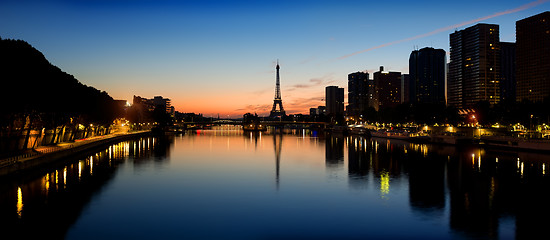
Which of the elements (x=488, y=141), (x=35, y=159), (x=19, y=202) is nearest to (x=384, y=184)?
(x=19, y=202)

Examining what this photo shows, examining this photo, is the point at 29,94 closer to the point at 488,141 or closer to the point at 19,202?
the point at 19,202

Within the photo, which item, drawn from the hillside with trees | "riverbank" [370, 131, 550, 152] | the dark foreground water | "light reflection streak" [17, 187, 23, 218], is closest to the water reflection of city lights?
the dark foreground water

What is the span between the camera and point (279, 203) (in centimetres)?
2805

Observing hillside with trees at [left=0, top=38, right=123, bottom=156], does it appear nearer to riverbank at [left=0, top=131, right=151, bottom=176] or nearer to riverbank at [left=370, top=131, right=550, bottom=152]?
riverbank at [left=0, top=131, right=151, bottom=176]

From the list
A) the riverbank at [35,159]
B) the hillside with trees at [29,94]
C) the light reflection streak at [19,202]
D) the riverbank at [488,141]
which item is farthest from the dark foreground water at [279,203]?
the riverbank at [488,141]

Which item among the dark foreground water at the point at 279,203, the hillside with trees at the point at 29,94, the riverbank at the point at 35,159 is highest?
the hillside with trees at the point at 29,94

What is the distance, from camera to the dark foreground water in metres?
20.6

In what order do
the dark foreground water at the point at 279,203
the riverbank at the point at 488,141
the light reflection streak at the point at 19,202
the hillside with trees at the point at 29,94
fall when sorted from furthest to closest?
the riverbank at the point at 488,141 < the hillside with trees at the point at 29,94 < the light reflection streak at the point at 19,202 < the dark foreground water at the point at 279,203

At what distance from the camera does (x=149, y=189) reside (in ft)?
111

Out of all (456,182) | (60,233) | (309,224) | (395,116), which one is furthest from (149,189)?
(395,116)

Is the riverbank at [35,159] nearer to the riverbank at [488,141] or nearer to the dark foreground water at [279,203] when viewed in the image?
the dark foreground water at [279,203]

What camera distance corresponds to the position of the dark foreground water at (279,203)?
813 inches

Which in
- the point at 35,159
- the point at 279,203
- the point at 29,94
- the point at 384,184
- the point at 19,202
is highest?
the point at 29,94

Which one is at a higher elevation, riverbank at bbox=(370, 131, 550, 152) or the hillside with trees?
the hillside with trees
